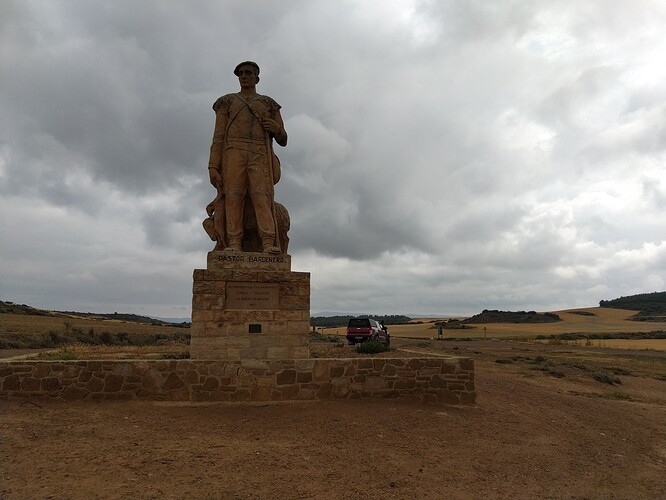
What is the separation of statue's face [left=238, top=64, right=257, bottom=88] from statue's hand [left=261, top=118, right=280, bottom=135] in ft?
3.04

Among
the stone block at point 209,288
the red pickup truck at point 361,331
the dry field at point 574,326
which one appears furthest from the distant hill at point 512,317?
the stone block at point 209,288

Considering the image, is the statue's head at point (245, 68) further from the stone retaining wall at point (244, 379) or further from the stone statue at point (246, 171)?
the stone retaining wall at point (244, 379)

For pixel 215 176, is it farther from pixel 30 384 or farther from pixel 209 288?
pixel 30 384

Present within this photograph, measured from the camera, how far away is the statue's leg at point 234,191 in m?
9.27

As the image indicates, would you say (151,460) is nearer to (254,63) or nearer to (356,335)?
(254,63)

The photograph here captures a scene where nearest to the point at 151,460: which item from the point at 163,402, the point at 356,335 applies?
the point at 163,402

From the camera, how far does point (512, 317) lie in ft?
235

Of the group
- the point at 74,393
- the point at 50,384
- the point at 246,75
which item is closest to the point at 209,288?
the point at 74,393

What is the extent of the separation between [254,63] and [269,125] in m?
1.44

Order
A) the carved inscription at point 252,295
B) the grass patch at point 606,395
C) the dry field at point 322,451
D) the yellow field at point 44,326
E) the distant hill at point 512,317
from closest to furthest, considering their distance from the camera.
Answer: the dry field at point 322,451
the carved inscription at point 252,295
the grass patch at point 606,395
the yellow field at point 44,326
the distant hill at point 512,317

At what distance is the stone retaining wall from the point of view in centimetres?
724

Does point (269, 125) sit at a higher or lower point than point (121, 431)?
higher

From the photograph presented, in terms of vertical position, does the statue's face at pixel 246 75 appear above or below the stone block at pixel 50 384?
above

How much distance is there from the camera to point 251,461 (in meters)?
5.17
